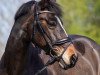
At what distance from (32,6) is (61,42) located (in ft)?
2.49

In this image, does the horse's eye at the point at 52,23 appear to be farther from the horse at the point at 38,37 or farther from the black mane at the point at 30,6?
the black mane at the point at 30,6

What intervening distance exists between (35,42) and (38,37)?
9 cm

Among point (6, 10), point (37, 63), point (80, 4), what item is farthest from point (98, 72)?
point (80, 4)

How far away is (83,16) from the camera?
44.7 m


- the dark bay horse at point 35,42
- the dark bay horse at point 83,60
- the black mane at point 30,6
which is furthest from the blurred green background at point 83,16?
the black mane at point 30,6

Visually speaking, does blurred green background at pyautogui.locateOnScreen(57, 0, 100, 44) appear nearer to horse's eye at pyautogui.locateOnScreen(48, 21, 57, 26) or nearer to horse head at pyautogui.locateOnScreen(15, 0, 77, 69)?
horse head at pyautogui.locateOnScreen(15, 0, 77, 69)

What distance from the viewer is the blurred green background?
40.3 meters

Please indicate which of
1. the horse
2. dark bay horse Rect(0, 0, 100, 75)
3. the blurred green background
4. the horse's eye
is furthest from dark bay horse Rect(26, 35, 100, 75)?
the blurred green background

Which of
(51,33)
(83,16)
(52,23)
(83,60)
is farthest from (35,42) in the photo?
(83,16)

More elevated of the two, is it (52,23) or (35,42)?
(52,23)

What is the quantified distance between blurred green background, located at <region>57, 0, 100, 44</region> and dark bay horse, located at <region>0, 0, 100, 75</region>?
29.9m

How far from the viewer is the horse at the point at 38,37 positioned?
27.5 feet

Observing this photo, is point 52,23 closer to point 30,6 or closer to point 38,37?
point 38,37

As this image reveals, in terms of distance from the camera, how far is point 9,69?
8.74m
